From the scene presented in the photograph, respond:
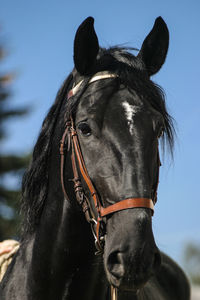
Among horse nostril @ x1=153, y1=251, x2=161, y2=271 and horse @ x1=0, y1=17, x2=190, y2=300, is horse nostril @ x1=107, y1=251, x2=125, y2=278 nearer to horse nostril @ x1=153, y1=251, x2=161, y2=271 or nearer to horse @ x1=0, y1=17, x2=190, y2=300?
horse @ x1=0, y1=17, x2=190, y2=300

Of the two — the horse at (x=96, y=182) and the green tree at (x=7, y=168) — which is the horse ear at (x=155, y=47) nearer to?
the horse at (x=96, y=182)

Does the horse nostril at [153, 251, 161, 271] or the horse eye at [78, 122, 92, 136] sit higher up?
the horse eye at [78, 122, 92, 136]

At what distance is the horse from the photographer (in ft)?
6.32

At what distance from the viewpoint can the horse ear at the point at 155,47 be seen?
9.04 ft

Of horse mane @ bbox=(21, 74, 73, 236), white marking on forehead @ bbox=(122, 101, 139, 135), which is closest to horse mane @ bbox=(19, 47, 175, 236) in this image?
horse mane @ bbox=(21, 74, 73, 236)

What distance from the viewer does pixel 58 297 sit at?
7.81ft

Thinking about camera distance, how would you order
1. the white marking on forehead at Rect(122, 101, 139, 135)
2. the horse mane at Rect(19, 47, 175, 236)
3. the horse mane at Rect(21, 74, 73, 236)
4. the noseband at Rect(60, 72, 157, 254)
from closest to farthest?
the noseband at Rect(60, 72, 157, 254)
the white marking on forehead at Rect(122, 101, 139, 135)
the horse mane at Rect(19, 47, 175, 236)
the horse mane at Rect(21, 74, 73, 236)

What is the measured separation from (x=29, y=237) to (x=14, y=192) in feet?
40.8

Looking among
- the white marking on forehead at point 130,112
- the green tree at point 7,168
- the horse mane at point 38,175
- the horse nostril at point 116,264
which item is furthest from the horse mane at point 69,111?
the green tree at point 7,168

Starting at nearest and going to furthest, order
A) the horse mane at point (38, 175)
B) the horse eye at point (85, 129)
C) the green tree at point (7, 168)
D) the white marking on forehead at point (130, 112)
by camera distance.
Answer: the white marking on forehead at point (130, 112) < the horse eye at point (85, 129) < the horse mane at point (38, 175) < the green tree at point (7, 168)

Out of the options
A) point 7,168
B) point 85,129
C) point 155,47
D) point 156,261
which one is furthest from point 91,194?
point 7,168

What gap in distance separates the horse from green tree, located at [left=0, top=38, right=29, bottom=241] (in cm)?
843

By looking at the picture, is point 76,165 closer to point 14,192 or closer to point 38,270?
point 38,270

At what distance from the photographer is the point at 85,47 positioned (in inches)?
98.7
